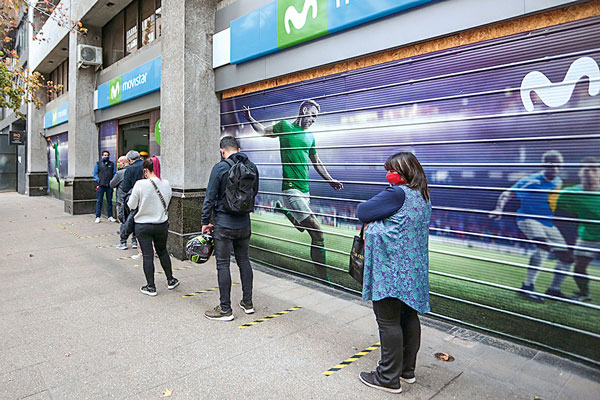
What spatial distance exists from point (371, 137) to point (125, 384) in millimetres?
3531

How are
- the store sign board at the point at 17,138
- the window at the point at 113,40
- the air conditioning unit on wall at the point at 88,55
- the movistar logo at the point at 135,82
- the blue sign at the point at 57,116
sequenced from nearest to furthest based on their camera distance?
the movistar logo at the point at 135,82, the window at the point at 113,40, the air conditioning unit on wall at the point at 88,55, the blue sign at the point at 57,116, the store sign board at the point at 17,138

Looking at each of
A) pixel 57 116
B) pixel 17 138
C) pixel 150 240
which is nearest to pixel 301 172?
pixel 150 240

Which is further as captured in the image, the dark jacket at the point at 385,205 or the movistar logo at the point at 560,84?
the movistar logo at the point at 560,84

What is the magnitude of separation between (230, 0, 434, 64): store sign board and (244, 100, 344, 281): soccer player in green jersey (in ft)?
3.09

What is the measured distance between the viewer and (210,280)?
577 cm

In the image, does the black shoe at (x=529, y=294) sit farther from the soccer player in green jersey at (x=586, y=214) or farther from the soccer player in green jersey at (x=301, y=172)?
the soccer player in green jersey at (x=301, y=172)

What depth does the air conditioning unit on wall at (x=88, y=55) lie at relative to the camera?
12078 mm

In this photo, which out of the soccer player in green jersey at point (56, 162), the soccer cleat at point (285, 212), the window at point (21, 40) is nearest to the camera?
the soccer cleat at point (285, 212)

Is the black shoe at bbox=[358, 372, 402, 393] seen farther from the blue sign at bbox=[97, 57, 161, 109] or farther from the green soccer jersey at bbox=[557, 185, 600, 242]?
the blue sign at bbox=[97, 57, 161, 109]

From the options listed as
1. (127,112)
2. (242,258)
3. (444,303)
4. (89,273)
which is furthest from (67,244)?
(444,303)

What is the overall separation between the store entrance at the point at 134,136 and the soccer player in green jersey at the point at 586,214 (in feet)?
27.5

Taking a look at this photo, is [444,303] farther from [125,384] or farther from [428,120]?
[125,384]

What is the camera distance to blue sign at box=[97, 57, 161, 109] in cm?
855

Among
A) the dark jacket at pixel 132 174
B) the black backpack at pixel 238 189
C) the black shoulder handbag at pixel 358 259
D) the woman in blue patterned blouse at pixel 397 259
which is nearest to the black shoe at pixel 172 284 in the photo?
the black backpack at pixel 238 189
